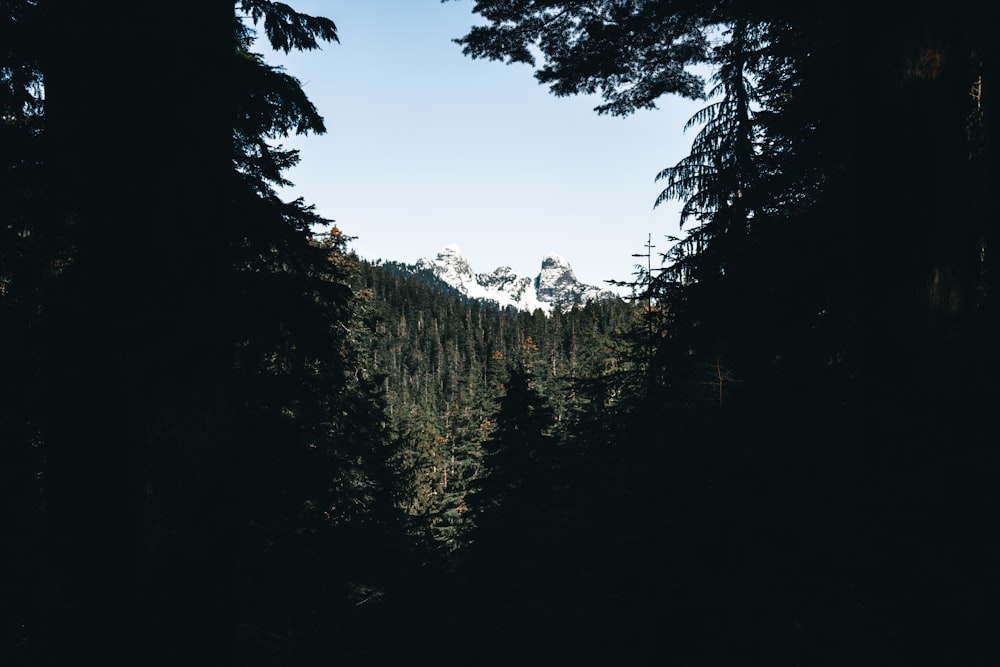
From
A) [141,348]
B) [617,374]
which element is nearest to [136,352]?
A: [141,348]

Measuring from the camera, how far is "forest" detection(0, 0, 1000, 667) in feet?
6.76

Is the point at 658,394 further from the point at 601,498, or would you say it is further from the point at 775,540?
the point at 775,540

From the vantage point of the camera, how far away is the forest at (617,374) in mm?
2061

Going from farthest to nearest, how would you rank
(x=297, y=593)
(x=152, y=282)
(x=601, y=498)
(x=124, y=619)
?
(x=297, y=593) < (x=601, y=498) < (x=152, y=282) < (x=124, y=619)

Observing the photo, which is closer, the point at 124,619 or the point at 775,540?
the point at 124,619

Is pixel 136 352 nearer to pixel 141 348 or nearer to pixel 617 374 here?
pixel 141 348

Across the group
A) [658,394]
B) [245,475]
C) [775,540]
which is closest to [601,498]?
[658,394]

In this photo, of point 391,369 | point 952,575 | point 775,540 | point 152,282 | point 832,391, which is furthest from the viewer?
point 391,369

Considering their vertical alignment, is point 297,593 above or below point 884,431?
below

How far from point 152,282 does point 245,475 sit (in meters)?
5.99

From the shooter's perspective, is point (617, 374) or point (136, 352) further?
point (617, 374)

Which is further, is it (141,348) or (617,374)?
(617,374)

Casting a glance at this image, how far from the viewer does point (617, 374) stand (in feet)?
32.1

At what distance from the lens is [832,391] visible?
559cm
